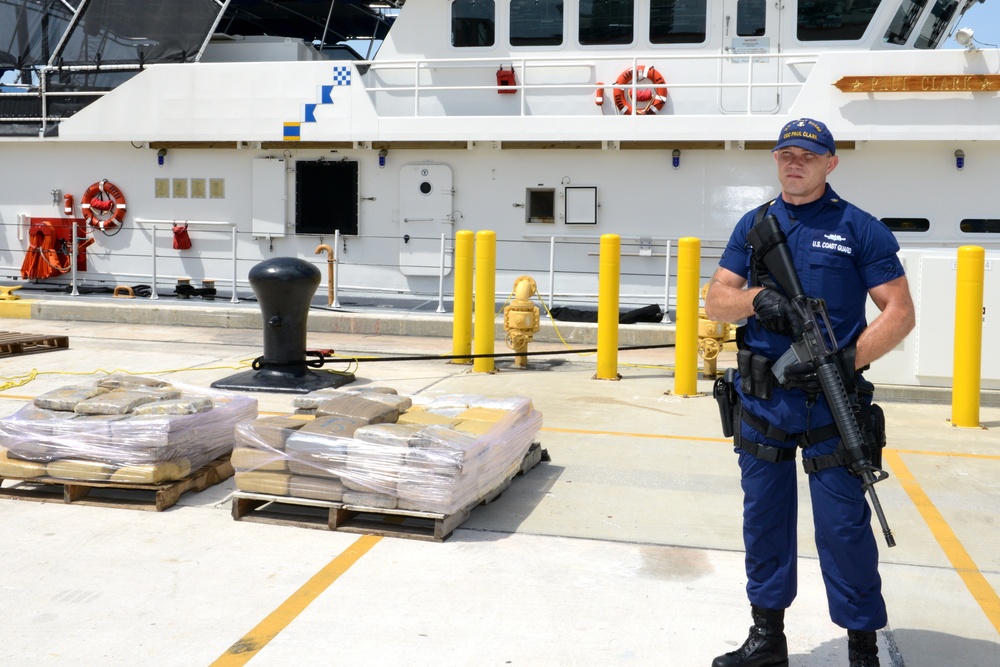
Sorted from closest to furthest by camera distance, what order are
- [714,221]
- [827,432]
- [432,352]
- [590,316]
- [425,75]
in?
1. [827,432]
2. [432,352]
3. [590,316]
4. [714,221]
5. [425,75]

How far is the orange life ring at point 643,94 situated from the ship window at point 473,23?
74.3 inches

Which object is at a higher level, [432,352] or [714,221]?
[714,221]

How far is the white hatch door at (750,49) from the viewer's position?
1295 cm

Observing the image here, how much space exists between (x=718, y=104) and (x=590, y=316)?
335 centimetres

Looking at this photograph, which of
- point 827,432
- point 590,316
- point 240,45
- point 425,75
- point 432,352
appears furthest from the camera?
point 240,45

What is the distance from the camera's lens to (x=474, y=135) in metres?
13.2

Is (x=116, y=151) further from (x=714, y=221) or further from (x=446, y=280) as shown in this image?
(x=714, y=221)

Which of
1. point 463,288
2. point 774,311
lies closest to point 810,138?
point 774,311

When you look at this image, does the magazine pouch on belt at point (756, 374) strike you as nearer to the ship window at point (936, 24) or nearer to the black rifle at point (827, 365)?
the black rifle at point (827, 365)

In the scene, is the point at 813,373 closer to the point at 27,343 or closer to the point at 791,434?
the point at 791,434

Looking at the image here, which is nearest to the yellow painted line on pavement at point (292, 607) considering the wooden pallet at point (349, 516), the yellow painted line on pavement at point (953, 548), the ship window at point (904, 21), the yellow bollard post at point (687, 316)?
the wooden pallet at point (349, 516)

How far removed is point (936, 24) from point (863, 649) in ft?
39.4

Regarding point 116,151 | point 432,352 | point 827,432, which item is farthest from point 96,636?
point 116,151

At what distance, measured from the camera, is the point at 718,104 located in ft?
43.3
